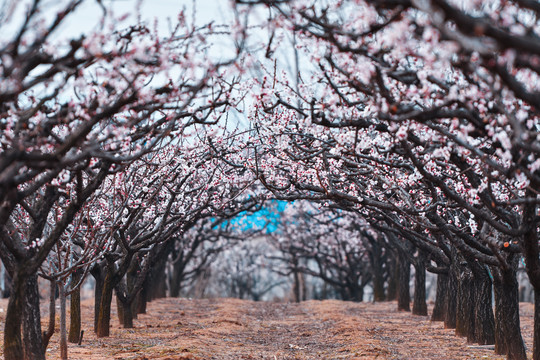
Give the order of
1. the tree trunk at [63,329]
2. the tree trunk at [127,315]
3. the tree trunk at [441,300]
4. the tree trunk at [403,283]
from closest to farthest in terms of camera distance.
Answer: the tree trunk at [63,329] → the tree trunk at [127,315] → the tree trunk at [441,300] → the tree trunk at [403,283]

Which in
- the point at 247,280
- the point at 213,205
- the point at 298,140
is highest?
the point at 298,140

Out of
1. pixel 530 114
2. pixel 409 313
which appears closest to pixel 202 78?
pixel 530 114

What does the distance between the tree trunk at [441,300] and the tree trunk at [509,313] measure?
932cm

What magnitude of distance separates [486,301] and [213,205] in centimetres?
891

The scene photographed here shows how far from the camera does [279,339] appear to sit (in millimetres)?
17031

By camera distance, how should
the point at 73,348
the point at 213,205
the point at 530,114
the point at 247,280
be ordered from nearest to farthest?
the point at 530,114 < the point at 73,348 < the point at 213,205 < the point at 247,280

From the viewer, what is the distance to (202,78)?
9.09 metres

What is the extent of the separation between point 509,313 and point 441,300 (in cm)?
999

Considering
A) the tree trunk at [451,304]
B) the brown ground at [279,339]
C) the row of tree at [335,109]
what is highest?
the row of tree at [335,109]

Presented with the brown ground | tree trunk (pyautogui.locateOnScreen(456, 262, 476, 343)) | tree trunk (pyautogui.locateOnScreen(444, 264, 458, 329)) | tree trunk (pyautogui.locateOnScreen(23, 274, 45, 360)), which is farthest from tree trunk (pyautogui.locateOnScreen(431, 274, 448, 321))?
tree trunk (pyautogui.locateOnScreen(23, 274, 45, 360))

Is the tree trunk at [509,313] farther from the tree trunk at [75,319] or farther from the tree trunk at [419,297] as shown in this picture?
the tree trunk at [419,297]

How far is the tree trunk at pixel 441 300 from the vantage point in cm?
2133

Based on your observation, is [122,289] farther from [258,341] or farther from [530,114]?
[530,114]

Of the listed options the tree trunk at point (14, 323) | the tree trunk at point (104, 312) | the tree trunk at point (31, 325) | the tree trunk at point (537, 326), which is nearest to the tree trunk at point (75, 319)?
the tree trunk at point (104, 312)
